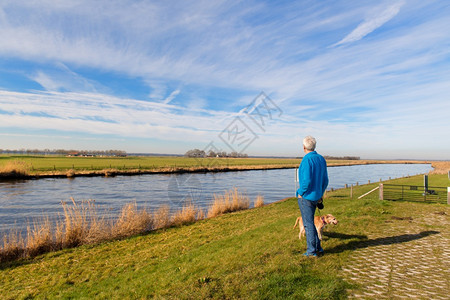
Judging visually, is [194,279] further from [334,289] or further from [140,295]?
[334,289]

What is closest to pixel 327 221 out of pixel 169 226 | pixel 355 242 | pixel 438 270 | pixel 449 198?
pixel 355 242

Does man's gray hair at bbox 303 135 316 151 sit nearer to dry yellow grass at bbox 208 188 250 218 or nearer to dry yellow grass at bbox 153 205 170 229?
dry yellow grass at bbox 153 205 170 229

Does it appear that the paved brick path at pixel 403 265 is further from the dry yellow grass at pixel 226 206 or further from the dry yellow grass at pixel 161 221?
the dry yellow grass at pixel 226 206

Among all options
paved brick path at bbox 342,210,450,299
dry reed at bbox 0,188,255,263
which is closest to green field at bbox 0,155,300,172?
dry reed at bbox 0,188,255,263

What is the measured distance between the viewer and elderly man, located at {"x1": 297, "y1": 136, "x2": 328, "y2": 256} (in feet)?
15.4

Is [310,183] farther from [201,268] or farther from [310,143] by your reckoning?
[201,268]

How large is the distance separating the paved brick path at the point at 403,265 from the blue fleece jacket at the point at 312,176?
1.38 meters

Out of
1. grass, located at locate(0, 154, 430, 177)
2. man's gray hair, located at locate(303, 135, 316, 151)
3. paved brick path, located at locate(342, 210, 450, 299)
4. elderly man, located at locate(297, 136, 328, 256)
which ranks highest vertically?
man's gray hair, located at locate(303, 135, 316, 151)

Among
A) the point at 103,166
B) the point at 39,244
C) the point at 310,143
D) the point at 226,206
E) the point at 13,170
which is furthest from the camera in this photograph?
the point at 103,166

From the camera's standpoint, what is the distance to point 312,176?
4.68 m

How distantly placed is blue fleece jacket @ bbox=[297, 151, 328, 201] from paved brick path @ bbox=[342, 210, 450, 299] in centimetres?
138

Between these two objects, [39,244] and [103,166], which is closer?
[39,244]

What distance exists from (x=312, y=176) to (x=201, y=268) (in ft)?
9.71

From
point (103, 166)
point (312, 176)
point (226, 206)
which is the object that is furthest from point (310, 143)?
point (103, 166)
